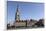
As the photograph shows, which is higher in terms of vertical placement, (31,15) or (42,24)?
(31,15)

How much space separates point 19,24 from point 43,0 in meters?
0.59

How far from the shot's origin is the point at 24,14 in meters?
1.62

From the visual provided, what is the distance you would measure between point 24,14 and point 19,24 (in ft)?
0.62

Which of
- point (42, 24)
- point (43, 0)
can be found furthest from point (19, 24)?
point (43, 0)

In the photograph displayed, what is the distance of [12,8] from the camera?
1.59m

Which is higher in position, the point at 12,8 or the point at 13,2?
the point at 13,2

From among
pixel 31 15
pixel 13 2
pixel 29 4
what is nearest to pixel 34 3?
pixel 29 4

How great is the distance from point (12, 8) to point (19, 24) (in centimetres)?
29
